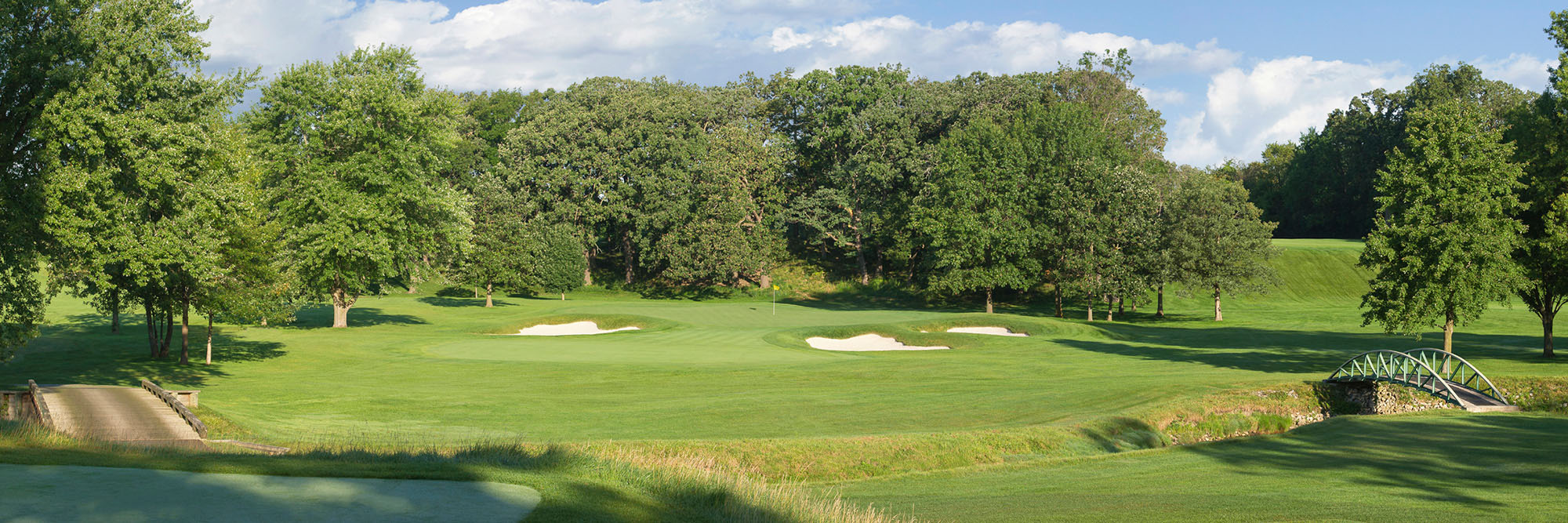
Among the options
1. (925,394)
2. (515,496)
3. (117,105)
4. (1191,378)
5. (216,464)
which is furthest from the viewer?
(1191,378)

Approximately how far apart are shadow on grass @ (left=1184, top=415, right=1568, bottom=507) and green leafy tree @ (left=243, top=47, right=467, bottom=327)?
35.6 meters

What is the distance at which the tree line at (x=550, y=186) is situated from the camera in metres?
19.9

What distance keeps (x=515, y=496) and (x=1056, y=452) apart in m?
11.6

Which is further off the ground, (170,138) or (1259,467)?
(170,138)

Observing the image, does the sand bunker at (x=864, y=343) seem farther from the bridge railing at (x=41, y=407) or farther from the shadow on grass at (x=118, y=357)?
the bridge railing at (x=41, y=407)

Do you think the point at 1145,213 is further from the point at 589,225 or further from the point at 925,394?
the point at 589,225

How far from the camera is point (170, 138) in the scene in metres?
20.6

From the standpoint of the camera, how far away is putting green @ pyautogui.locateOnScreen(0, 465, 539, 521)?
727 cm

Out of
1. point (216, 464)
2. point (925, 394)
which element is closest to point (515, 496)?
point (216, 464)

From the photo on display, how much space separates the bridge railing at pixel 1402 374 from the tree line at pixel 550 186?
2739 centimetres

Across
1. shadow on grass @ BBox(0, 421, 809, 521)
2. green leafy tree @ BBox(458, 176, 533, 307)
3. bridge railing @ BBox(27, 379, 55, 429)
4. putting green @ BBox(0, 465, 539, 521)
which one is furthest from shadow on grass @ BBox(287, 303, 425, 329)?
putting green @ BBox(0, 465, 539, 521)

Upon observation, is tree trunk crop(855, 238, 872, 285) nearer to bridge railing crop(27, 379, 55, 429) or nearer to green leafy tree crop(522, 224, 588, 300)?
green leafy tree crop(522, 224, 588, 300)

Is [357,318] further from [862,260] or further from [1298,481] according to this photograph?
[1298,481]

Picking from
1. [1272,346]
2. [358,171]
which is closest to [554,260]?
[358,171]
